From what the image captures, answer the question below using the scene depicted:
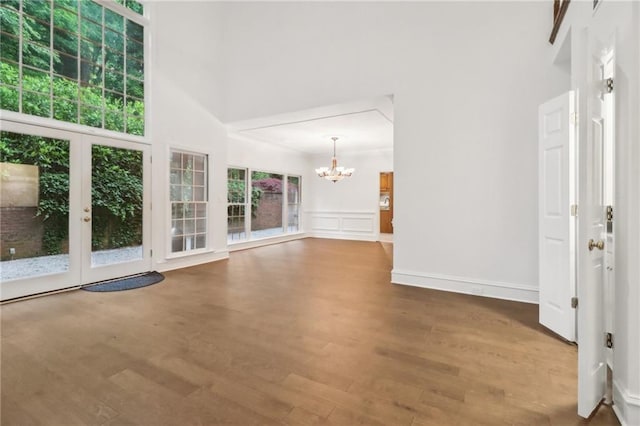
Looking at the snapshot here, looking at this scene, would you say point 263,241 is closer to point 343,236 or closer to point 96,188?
point 343,236

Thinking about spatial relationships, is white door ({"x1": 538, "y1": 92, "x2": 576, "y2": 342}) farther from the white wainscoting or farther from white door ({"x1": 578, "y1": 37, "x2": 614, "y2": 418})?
the white wainscoting

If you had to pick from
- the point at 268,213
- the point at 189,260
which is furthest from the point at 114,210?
the point at 268,213

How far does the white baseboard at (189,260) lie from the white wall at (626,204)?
5.33m

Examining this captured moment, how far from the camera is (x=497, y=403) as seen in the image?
1656 millimetres

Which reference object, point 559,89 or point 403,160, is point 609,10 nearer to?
point 559,89

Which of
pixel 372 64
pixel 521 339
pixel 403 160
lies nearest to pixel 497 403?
pixel 521 339

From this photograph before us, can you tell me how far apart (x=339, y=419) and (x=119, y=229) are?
4.30 meters

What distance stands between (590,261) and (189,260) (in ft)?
17.6

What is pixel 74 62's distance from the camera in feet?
12.9

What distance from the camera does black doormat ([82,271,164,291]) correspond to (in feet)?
12.6

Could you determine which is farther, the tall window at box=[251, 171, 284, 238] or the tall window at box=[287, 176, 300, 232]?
the tall window at box=[287, 176, 300, 232]

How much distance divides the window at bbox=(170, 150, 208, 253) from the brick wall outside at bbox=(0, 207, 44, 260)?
1.75m

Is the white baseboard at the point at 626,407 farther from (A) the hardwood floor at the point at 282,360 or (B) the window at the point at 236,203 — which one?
(B) the window at the point at 236,203

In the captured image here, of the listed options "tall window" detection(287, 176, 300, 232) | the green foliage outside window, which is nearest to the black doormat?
the green foliage outside window
